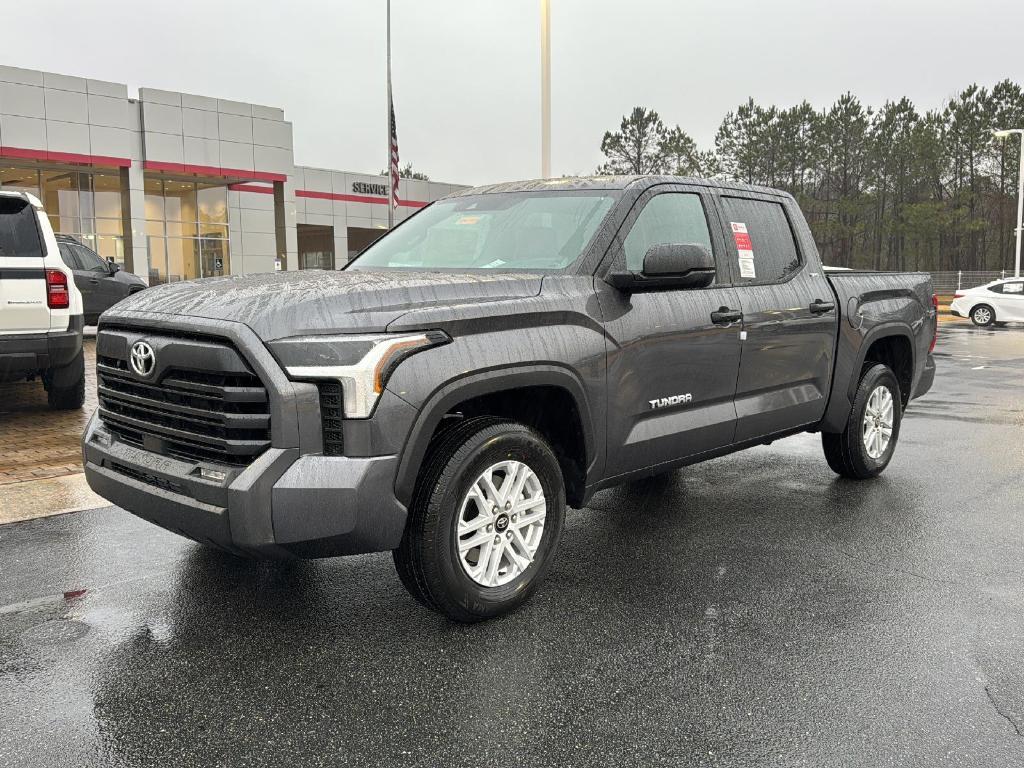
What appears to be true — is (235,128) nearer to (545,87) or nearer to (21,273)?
(545,87)

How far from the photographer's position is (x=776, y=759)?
2832 mm

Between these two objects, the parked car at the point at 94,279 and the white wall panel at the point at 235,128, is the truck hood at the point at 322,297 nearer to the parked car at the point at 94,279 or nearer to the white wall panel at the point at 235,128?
the parked car at the point at 94,279

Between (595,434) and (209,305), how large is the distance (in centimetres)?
176

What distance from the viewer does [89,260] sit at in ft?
55.7

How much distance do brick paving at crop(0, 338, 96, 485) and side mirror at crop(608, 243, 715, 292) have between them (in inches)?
179

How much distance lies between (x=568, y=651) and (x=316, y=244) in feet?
178

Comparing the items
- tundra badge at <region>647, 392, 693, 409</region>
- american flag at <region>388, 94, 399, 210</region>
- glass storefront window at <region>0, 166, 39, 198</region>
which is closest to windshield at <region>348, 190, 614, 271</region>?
tundra badge at <region>647, 392, 693, 409</region>

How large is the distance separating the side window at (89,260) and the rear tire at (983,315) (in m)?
22.2

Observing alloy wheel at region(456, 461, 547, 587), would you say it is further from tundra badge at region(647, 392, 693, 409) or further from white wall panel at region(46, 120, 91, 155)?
white wall panel at region(46, 120, 91, 155)

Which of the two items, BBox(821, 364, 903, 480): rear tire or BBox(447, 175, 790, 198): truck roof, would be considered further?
BBox(821, 364, 903, 480): rear tire

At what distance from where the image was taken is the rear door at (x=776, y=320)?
16.7 ft

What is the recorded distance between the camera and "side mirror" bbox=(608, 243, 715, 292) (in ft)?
13.7

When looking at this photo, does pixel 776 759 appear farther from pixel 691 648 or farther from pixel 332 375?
pixel 332 375

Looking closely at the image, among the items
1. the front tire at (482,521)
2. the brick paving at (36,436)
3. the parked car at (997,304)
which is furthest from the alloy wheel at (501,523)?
the parked car at (997,304)
